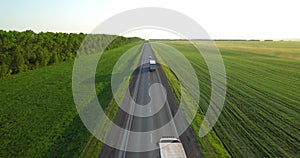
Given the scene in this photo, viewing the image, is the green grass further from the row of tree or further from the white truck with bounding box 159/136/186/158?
the row of tree

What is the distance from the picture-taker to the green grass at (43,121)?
1608 centimetres

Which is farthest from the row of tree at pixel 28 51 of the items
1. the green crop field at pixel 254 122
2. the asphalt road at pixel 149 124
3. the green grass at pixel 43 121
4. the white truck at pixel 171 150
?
the white truck at pixel 171 150

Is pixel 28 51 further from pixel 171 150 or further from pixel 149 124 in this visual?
pixel 171 150

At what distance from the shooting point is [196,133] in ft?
63.6

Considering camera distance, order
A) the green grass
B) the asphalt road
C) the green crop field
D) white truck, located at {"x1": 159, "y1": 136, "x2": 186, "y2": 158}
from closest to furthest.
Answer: white truck, located at {"x1": 159, "y1": 136, "x2": 186, "y2": 158}
the green grass
the asphalt road
the green crop field

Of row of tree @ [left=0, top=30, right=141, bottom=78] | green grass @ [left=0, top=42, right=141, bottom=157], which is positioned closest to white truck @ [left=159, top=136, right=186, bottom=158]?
green grass @ [left=0, top=42, right=141, bottom=157]

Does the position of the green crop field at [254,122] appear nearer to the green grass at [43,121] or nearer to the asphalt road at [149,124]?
the asphalt road at [149,124]

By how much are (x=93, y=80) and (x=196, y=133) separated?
77.9ft

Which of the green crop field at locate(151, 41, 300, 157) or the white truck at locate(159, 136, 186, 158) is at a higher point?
the white truck at locate(159, 136, 186, 158)

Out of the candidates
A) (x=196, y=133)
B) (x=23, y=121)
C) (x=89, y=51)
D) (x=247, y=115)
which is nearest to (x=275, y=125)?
(x=247, y=115)

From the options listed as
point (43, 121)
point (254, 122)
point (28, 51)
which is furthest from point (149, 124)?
point (28, 51)

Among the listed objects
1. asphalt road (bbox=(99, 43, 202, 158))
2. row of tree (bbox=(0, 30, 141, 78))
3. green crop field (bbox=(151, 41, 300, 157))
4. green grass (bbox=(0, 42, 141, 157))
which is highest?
row of tree (bbox=(0, 30, 141, 78))

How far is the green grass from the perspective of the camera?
16078 mm

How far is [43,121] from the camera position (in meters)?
20.8
